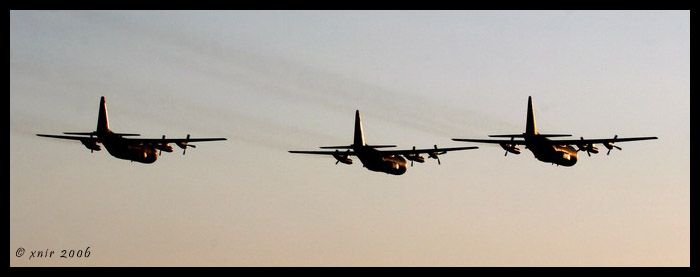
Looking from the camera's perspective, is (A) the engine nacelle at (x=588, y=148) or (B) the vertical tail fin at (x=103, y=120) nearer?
(B) the vertical tail fin at (x=103, y=120)

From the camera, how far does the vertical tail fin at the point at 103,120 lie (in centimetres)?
12304

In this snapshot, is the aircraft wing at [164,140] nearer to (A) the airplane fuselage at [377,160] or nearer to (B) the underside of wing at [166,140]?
(B) the underside of wing at [166,140]

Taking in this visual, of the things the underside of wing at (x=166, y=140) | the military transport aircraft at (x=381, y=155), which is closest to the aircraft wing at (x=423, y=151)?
the military transport aircraft at (x=381, y=155)

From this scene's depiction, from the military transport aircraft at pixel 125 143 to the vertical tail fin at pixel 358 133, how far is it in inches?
600

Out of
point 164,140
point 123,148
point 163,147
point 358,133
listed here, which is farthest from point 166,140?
point 358,133

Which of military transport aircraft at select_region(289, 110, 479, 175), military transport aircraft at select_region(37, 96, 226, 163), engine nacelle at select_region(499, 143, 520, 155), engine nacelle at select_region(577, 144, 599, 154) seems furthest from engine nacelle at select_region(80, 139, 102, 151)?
engine nacelle at select_region(577, 144, 599, 154)

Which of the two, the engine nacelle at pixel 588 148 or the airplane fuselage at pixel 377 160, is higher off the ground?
the engine nacelle at pixel 588 148

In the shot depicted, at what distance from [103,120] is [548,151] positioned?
40819 mm
